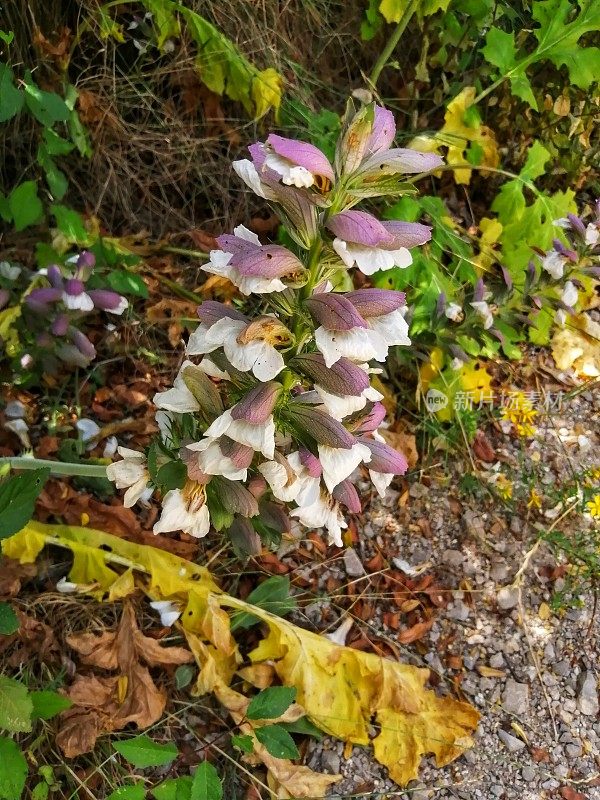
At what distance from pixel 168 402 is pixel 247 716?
0.85 metres

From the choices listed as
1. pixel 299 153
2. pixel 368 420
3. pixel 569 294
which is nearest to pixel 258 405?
pixel 368 420

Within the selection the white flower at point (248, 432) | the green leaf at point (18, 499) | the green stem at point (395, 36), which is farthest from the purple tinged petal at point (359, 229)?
the green stem at point (395, 36)

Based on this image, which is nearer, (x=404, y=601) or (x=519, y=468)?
(x=404, y=601)

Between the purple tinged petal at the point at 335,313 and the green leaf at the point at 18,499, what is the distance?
741 mm

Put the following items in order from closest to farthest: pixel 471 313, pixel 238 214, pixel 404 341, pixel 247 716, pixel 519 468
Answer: pixel 404 341 → pixel 247 716 → pixel 471 313 → pixel 519 468 → pixel 238 214

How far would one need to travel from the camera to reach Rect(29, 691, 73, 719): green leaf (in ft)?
5.06

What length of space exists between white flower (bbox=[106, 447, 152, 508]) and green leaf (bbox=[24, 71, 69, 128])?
1.16 metres

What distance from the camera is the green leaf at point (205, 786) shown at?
1466 mm

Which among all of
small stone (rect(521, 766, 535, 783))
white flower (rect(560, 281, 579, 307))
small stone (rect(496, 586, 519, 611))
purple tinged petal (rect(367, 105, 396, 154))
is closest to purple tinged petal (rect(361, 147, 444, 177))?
purple tinged petal (rect(367, 105, 396, 154))

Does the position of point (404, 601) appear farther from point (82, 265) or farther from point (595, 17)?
point (595, 17)

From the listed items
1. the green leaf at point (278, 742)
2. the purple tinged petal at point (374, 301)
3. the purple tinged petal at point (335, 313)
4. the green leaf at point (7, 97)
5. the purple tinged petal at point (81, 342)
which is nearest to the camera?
the purple tinged petal at point (335, 313)

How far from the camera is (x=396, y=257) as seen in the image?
1.13 metres

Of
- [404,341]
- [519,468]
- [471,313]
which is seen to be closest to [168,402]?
[404,341]

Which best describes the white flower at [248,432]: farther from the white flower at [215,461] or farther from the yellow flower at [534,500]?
the yellow flower at [534,500]
